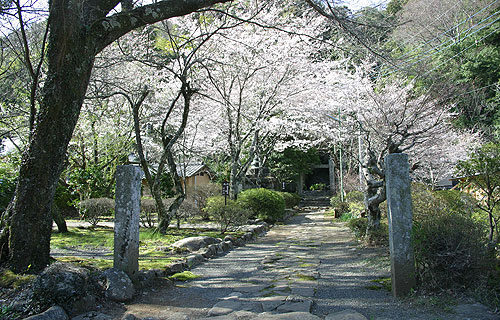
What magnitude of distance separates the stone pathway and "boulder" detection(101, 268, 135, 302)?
0.15 m

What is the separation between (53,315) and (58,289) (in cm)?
28

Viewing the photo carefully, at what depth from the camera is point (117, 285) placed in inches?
158

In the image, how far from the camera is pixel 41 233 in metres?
3.96

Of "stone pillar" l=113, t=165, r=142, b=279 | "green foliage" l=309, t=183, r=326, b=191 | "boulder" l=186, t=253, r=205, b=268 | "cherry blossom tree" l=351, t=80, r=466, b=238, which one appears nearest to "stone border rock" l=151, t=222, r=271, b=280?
"boulder" l=186, t=253, r=205, b=268

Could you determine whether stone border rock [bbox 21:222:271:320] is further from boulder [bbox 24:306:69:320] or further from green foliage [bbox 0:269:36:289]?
green foliage [bbox 0:269:36:289]

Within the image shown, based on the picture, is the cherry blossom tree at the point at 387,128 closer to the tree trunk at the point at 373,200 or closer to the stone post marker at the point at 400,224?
the tree trunk at the point at 373,200

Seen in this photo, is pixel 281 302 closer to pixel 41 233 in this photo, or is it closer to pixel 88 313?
pixel 88 313

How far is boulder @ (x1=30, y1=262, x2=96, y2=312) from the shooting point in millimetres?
3209

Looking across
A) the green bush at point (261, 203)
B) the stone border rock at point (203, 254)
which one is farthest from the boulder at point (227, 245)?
the green bush at point (261, 203)

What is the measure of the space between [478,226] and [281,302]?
244 cm

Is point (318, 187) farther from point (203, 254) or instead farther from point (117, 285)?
point (117, 285)

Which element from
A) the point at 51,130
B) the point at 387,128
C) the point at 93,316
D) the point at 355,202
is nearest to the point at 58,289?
the point at 93,316

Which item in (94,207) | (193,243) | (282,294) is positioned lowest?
(282,294)

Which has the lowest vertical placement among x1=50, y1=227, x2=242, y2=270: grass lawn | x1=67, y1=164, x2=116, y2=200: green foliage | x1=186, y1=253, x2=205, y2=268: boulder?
x1=186, y1=253, x2=205, y2=268: boulder
